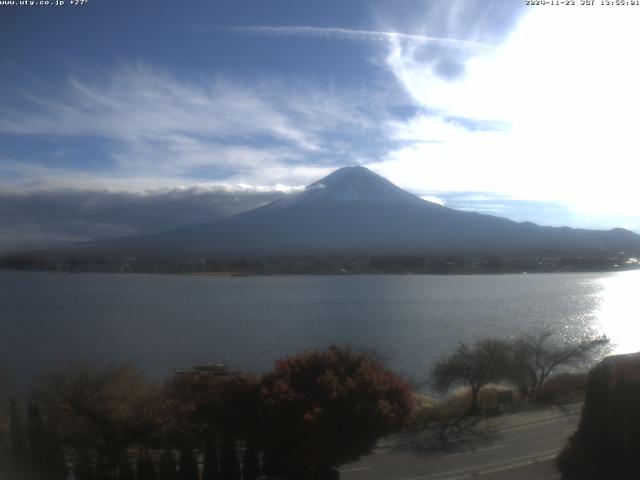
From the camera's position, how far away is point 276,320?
24297 mm

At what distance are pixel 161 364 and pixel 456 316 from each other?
532 inches

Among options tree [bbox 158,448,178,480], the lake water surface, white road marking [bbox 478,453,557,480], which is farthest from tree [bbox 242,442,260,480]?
the lake water surface

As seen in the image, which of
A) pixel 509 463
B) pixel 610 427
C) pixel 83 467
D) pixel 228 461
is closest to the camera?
pixel 610 427

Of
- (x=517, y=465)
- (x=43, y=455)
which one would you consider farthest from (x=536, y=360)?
(x=43, y=455)

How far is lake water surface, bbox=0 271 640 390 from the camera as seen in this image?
16750 millimetres

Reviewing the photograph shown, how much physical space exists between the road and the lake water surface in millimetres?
5141

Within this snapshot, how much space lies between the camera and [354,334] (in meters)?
20.4

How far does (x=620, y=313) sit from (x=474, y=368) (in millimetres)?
17903

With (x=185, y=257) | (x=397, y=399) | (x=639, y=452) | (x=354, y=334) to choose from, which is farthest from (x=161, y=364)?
(x=185, y=257)

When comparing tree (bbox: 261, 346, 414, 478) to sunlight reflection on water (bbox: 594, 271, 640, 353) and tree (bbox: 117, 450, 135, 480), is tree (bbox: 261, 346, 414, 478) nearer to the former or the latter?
tree (bbox: 117, 450, 135, 480)

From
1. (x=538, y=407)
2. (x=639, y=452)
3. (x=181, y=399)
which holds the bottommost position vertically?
(x=538, y=407)

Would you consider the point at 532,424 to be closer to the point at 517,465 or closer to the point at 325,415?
the point at 517,465

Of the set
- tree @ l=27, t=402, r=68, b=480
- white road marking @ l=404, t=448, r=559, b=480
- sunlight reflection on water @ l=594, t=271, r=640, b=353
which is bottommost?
sunlight reflection on water @ l=594, t=271, r=640, b=353

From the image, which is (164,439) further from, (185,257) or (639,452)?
(185,257)
